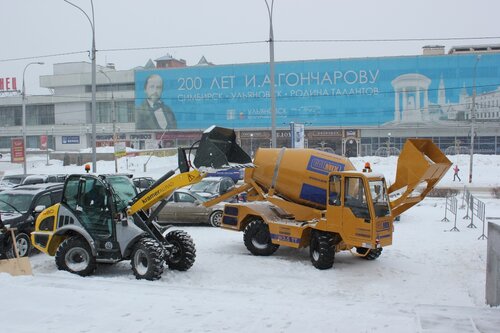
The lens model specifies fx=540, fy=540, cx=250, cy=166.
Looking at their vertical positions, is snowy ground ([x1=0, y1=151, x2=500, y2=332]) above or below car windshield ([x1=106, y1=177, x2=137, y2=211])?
below

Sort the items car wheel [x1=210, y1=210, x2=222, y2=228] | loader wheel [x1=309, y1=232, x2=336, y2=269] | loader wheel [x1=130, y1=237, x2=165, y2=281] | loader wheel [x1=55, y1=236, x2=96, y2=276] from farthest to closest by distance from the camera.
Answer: car wheel [x1=210, y1=210, x2=222, y2=228] → loader wheel [x1=309, y1=232, x2=336, y2=269] → loader wheel [x1=55, y1=236, x2=96, y2=276] → loader wheel [x1=130, y1=237, x2=165, y2=281]

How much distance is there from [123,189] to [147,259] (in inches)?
72.7

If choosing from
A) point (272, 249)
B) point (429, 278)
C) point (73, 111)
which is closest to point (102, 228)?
point (272, 249)

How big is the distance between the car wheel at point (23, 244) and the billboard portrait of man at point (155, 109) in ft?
236

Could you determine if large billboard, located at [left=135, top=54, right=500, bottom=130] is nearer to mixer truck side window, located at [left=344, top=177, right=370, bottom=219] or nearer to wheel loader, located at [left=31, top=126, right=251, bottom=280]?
mixer truck side window, located at [left=344, top=177, right=370, bottom=219]

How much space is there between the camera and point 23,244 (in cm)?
1280

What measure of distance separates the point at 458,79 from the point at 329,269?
6777cm

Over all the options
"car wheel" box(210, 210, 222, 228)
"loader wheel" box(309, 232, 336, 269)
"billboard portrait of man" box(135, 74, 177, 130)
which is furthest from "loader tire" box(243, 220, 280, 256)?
"billboard portrait of man" box(135, 74, 177, 130)

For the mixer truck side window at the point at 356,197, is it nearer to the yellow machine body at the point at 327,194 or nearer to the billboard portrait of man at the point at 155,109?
the yellow machine body at the point at 327,194

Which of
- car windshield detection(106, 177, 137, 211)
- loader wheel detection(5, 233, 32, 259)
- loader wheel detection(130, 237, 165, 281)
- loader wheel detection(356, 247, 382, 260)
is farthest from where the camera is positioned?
loader wheel detection(356, 247, 382, 260)

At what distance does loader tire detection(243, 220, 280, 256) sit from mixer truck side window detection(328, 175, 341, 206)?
2153 mm

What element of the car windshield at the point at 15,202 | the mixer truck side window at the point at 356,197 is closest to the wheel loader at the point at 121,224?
the car windshield at the point at 15,202

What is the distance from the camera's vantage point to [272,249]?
13516 mm

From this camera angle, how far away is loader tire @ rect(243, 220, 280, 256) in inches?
532
